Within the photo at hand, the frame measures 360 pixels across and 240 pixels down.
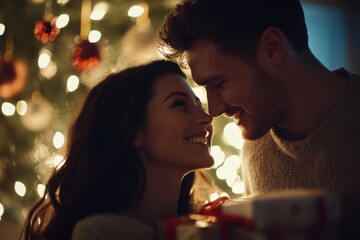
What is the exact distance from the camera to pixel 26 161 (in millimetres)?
2275

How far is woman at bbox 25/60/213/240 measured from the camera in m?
1.38

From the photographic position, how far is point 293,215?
792 mm

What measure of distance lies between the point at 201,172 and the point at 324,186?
0.59 m

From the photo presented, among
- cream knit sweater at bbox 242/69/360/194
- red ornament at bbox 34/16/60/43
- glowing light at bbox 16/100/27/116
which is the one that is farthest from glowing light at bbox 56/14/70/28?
cream knit sweater at bbox 242/69/360/194

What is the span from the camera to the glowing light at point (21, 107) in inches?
89.4

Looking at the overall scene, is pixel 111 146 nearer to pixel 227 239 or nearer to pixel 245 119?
pixel 245 119

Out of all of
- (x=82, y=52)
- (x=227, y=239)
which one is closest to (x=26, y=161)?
(x=82, y=52)

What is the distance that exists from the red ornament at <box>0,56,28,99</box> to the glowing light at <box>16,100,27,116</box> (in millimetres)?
55

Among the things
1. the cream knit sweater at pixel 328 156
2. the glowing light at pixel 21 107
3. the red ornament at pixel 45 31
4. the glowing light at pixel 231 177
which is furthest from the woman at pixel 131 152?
the glowing light at pixel 21 107

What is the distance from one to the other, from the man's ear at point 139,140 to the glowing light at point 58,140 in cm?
80

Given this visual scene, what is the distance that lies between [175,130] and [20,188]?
4.03ft

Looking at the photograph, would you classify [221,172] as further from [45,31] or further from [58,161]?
[45,31]

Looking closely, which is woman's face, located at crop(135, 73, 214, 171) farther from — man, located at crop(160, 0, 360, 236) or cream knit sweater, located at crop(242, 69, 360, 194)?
cream knit sweater, located at crop(242, 69, 360, 194)

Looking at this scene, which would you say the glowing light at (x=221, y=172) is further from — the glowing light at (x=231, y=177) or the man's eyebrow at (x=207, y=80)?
the man's eyebrow at (x=207, y=80)
